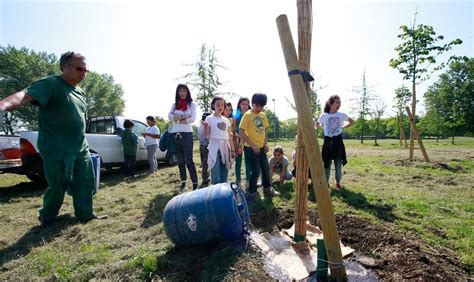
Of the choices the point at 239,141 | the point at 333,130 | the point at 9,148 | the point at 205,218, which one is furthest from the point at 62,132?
the point at 333,130

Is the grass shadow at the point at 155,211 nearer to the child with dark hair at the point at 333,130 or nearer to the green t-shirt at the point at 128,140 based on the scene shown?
the green t-shirt at the point at 128,140

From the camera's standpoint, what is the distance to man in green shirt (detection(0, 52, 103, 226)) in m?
3.24

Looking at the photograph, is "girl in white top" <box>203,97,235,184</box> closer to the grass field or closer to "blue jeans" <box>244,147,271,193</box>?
"blue jeans" <box>244,147,271,193</box>

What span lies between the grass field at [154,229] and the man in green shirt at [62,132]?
1.83 feet

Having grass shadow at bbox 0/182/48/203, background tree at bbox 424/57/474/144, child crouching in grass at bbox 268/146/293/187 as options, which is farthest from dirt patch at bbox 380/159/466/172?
background tree at bbox 424/57/474/144

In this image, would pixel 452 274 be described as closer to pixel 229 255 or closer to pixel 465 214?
pixel 229 255

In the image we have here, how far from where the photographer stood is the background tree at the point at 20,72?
30797 millimetres

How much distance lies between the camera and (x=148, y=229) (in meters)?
3.29

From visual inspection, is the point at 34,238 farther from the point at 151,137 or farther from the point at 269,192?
the point at 151,137

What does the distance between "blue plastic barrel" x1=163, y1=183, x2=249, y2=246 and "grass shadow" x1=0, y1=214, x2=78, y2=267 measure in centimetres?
166

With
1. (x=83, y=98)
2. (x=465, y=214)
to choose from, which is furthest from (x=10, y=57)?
(x=465, y=214)

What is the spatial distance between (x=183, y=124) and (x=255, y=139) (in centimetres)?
143

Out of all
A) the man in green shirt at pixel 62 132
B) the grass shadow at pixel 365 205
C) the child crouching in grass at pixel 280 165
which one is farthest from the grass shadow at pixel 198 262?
the child crouching in grass at pixel 280 165

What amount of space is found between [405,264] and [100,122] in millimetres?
8375
